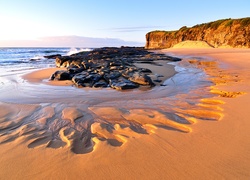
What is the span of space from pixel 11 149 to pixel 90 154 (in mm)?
908

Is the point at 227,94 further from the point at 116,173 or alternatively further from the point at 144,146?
the point at 116,173

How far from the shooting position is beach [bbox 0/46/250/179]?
5.37 ft

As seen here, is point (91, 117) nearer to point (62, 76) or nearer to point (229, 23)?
point (62, 76)

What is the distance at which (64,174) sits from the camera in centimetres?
162

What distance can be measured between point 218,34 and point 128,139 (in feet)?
127

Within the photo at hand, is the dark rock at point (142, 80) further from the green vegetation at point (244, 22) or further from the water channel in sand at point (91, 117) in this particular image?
the green vegetation at point (244, 22)

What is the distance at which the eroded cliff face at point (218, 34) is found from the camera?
30609 mm

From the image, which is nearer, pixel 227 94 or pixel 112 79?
pixel 227 94

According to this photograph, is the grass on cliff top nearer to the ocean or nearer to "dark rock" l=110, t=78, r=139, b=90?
the ocean

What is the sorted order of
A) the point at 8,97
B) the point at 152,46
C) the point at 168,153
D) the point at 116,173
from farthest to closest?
the point at 152,46, the point at 8,97, the point at 168,153, the point at 116,173

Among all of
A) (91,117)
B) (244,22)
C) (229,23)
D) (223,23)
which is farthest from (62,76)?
(223,23)

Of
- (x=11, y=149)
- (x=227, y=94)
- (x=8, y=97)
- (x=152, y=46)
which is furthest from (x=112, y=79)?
(x=152, y=46)

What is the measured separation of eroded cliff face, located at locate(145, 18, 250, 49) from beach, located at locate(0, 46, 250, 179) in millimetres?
32382

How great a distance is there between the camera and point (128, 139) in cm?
221
